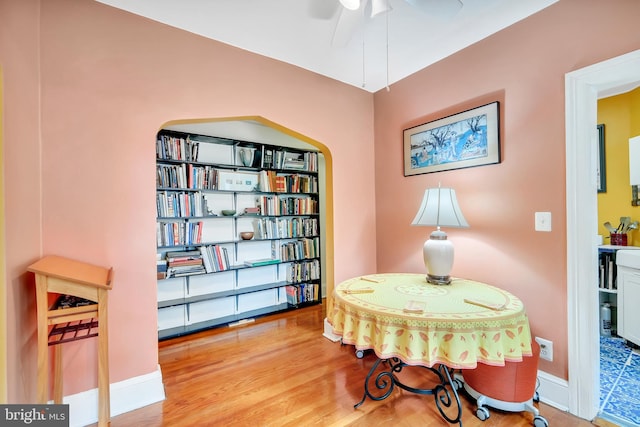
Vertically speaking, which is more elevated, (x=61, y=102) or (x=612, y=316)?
(x=61, y=102)

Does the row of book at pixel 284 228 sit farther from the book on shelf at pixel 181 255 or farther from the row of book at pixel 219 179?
the book on shelf at pixel 181 255

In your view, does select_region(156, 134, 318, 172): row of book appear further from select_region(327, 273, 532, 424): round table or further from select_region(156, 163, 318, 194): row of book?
select_region(327, 273, 532, 424): round table

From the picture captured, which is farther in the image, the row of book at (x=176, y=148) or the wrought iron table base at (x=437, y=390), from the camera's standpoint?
the row of book at (x=176, y=148)

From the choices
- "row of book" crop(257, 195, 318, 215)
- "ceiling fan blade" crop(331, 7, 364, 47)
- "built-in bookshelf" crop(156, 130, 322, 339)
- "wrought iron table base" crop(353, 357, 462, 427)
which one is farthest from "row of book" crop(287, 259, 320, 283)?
"ceiling fan blade" crop(331, 7, 364, 47)

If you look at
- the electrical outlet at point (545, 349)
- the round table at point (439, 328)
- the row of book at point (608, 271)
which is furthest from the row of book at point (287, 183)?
the row of book at point (608, 271)

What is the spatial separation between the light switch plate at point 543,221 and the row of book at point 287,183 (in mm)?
2520

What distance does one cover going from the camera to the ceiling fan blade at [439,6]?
129cm

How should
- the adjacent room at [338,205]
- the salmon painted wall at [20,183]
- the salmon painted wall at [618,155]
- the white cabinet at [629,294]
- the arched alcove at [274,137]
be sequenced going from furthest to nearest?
the salmon painted wall at [618,155]
the arched alcove at [274,137]
the white cabinet at [629,294]
the adjacent room at [338,205]
the salmon painted wall at [20,183]

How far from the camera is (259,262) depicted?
3234 millimetres

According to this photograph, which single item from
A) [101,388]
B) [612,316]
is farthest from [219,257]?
[612,316]

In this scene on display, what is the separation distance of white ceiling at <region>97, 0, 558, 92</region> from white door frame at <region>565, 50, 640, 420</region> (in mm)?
644

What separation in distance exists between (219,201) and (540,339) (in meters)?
3.03

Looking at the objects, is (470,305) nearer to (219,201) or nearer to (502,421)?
(502,421)

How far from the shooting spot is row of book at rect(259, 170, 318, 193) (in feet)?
10.8
